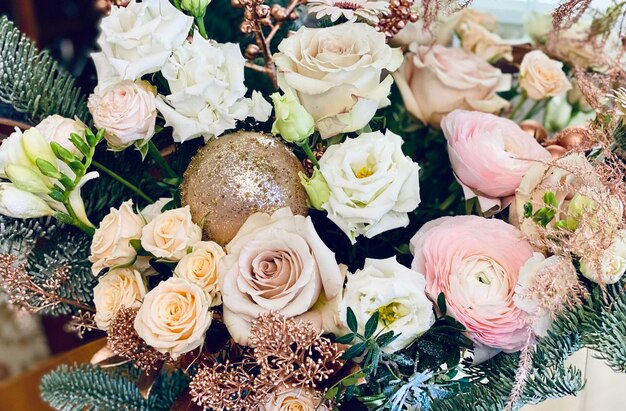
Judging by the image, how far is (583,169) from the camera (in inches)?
21.5

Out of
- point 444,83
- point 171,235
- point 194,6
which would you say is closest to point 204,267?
point 171,235

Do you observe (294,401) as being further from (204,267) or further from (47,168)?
(47,168)

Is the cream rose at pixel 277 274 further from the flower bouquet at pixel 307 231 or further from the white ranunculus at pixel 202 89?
the white ranunculus at pixel 202 89

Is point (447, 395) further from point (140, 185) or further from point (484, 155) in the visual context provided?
point (140, 185)

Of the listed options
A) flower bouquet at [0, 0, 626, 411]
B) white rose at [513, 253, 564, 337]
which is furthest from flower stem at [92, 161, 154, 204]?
white rose at [513, 253, 564, 337]

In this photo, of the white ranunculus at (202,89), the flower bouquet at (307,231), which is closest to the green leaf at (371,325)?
the flower bouquet at (307,231)

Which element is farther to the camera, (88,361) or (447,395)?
(88,361)

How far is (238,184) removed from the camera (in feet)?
1.87

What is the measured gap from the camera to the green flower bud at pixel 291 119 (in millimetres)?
548

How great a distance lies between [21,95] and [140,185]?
0.15 meters

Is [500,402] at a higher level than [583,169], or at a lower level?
lower

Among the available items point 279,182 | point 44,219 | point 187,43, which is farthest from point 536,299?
point 44,219

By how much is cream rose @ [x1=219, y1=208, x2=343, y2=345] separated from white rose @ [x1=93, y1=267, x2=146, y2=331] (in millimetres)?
91

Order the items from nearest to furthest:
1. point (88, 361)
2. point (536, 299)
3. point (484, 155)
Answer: point (536, 299) < point (484, 155) < point (88, 361)
